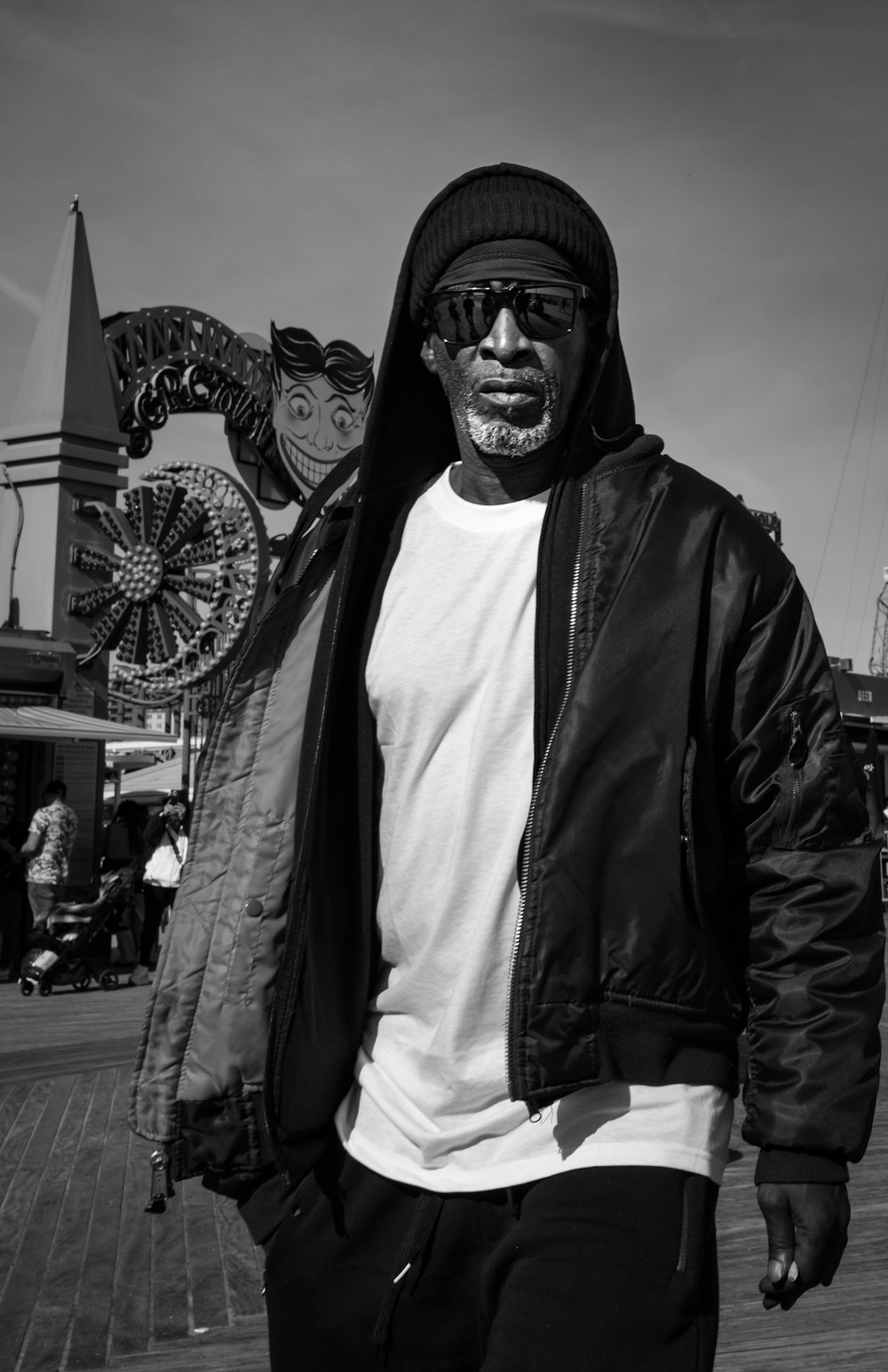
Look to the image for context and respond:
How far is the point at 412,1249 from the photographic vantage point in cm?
176

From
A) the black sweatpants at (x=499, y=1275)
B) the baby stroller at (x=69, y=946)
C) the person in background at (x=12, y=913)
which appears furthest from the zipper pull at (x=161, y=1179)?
the person in background at (x=12, y=913)

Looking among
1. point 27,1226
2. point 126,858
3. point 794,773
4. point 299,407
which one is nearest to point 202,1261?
point 27,1226

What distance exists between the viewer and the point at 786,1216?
5.35 feet

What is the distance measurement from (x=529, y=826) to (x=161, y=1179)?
0.84m

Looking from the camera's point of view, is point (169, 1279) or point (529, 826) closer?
point (529, 826)

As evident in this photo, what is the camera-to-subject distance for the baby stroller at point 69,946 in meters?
11.8

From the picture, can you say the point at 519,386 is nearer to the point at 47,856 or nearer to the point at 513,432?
the point at 513,432

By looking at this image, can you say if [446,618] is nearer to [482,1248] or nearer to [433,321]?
[433,321]

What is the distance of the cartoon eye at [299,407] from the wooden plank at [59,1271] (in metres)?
14.2

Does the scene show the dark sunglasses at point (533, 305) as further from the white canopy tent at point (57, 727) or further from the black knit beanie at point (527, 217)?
the white canopy tent at point (57, 727)

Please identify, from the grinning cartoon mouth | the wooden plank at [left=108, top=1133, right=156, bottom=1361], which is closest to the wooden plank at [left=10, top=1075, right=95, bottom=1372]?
the wooden plank at [left=108, top=1133, right=156, bottom=1361]

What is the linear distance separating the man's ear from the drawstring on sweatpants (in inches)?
52.8

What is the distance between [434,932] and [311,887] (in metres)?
0.22

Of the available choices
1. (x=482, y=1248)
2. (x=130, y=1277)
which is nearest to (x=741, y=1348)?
(x=130, y=1277)
